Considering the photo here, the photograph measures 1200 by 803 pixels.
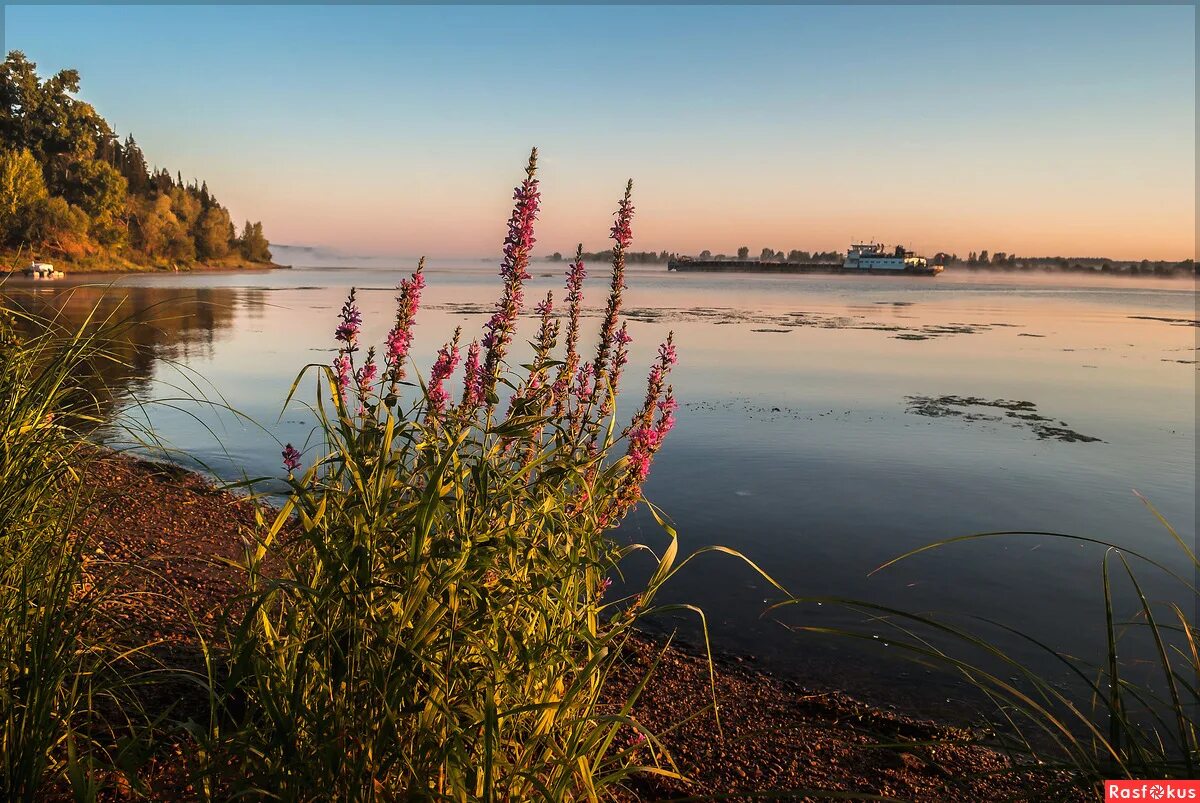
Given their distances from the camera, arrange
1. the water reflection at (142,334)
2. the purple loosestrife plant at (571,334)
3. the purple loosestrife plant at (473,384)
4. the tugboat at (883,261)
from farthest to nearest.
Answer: the tugboat at (883,261) < the water reflection at (142,334) < the purple loosestrife plant at (571,334) < the purple loosestrife plant at (473,384)

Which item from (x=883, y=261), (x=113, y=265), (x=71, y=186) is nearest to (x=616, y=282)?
(x=113, y=265)

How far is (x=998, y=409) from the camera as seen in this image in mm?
14258

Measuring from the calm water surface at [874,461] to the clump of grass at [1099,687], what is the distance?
0.91 feet

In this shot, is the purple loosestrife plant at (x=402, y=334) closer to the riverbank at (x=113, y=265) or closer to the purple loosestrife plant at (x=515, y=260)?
the purple loosestrife plant at (x=515, y=260)

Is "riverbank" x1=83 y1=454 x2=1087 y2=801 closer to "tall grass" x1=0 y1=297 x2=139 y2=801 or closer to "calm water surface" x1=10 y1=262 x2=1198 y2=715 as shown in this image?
"tall grass" x1=0 y1=297 x2=139 y2=801

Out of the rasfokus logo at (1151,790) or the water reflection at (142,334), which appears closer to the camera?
the rasfokus logo at (1151,790)

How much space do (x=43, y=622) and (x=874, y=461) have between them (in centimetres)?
988

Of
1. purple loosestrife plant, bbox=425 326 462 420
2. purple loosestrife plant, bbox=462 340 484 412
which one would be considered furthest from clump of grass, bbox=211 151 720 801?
purple loosestrife plant, bbox=462 340 484 412

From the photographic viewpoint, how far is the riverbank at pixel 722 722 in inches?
117

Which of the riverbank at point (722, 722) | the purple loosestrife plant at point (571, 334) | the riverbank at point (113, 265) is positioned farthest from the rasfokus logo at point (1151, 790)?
the riverbank at point (113, 265)

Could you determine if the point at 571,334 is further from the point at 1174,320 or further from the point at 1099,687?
the point at 1174,320

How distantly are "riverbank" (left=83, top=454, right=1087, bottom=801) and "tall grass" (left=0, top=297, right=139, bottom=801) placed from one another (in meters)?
0.19

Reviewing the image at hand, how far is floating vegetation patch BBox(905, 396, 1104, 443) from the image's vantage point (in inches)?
486

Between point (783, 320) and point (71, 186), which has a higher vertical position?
point (71, 186)
